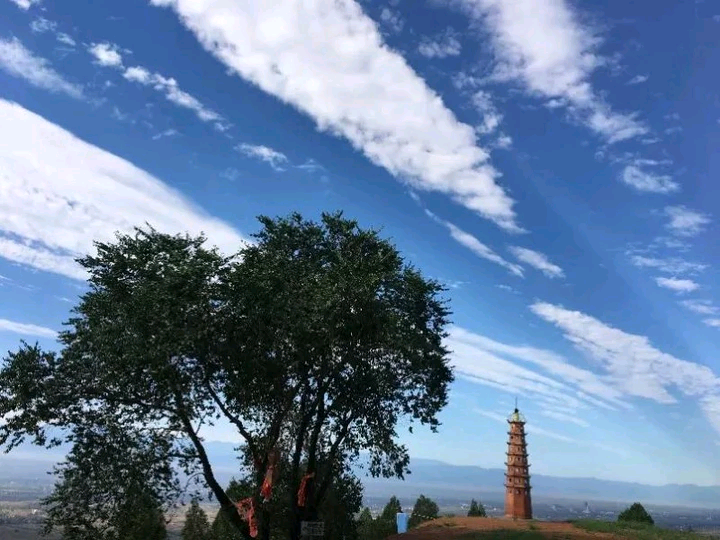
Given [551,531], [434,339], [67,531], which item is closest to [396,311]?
[434,339]

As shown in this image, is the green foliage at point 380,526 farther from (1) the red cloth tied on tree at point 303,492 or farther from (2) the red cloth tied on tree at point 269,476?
(2) the red cloth tied on tree at point 269,476

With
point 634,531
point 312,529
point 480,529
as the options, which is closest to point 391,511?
point 480,529

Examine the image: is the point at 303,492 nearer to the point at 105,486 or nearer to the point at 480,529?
the point at 105,486

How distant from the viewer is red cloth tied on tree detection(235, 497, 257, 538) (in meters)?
26.5

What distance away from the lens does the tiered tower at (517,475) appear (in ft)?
208

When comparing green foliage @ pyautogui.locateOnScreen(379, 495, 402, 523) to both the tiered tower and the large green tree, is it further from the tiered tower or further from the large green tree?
the large green tree

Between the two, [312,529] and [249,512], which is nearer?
[249,512]

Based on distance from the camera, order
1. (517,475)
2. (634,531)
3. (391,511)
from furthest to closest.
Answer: (391,511), (517,475), (634,531)

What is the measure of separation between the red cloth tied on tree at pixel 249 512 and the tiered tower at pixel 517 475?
43741mm

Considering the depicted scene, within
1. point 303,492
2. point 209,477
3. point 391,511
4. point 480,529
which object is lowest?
point 391,511

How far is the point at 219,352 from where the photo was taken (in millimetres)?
25234

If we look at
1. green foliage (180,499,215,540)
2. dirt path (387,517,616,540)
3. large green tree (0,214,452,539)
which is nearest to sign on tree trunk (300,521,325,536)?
large green tree (0,214,452,539)

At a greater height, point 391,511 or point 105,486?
point 105,486

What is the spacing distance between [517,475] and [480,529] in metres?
24.2
